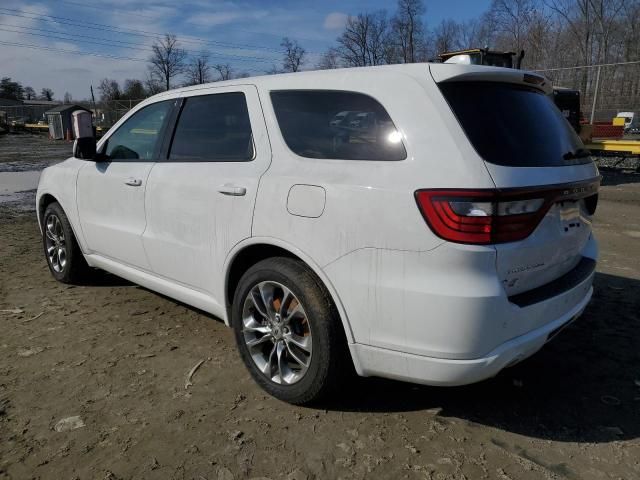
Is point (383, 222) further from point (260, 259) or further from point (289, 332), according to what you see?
point (260, 259)

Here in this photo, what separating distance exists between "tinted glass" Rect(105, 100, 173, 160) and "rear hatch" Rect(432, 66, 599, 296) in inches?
86.8

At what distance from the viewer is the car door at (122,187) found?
149 inches

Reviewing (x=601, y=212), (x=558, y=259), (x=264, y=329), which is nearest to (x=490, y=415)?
(x=558, y=259)

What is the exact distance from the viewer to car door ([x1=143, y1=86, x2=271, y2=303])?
299 cm

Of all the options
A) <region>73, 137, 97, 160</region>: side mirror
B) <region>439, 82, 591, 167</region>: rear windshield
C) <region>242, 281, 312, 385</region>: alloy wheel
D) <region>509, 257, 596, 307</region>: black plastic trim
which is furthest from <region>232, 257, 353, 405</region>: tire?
<region>73, 137, 97, 160</region>: side mirror

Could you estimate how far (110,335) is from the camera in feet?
12.5

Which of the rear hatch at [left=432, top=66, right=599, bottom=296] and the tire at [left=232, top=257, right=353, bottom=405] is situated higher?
the rear hatch at [left=432, top=66, right=599, bottom=296]

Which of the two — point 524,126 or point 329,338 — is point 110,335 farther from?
point 524,126

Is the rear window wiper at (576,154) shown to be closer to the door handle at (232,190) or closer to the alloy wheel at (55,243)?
the door handle at (232,190)

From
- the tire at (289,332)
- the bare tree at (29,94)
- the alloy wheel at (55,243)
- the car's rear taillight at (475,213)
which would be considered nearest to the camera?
the car's rear taillight at (475,213)

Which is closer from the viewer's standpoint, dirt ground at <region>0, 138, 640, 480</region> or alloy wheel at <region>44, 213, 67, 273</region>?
dirt ground at <region>0, 138, 640, 480</region>

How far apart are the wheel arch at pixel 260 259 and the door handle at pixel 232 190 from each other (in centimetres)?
28

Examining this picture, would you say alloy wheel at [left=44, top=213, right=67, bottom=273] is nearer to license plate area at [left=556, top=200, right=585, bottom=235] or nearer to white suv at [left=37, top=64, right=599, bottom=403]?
white suv at [left=37, top=64, right=599, bottom=403]

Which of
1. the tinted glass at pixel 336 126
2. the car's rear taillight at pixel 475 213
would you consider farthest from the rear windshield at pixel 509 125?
the tinted glass at pixel 336 126
